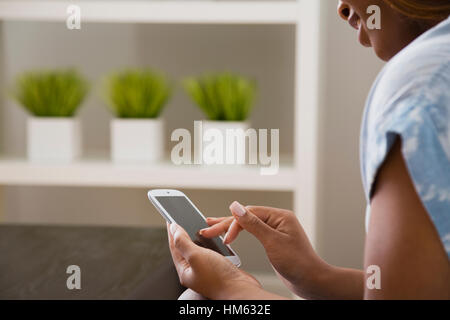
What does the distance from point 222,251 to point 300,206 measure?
87cm

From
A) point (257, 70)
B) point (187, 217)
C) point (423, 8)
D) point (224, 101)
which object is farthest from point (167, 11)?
point (423, 8)

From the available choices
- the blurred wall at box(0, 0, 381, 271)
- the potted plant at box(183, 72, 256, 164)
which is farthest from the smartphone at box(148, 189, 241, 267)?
the blurred wall at box(0, 0, 381, 271)

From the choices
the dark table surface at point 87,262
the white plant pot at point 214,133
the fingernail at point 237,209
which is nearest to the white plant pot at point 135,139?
the white plant pot at point 214,133

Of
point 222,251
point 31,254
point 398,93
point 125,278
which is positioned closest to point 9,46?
point 31,254

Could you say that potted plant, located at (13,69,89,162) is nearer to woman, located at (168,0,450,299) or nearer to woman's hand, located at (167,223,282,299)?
woman's hand, located at (167,223,282,299)

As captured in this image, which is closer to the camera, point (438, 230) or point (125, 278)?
point (438, 230)

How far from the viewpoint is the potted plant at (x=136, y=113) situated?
148 cm

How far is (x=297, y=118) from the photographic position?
1.43 meters

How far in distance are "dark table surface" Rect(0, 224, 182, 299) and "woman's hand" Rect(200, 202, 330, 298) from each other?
112 millimetres

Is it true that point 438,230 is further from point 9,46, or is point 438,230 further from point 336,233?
point 9,46

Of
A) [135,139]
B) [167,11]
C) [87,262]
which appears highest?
[167,11]

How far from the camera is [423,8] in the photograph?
17.8 inches

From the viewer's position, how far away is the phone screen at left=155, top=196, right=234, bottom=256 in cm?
56

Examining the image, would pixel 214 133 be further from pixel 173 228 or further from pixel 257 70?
pixel 173 228
